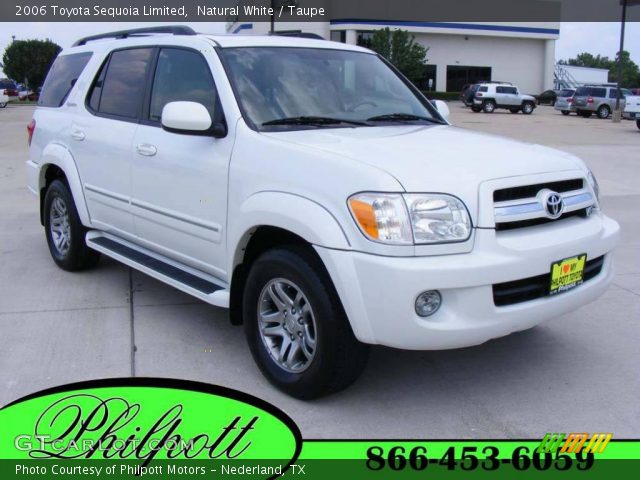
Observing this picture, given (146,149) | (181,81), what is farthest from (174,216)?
(181,81)

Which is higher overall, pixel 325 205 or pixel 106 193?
pixel 325 205

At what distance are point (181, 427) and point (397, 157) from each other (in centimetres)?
167

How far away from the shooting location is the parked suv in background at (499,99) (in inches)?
1564

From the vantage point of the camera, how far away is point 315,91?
441 centimetres

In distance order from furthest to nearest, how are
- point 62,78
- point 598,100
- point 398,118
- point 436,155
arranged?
point 598,100, point 62,78, point 398,118, point 436,155

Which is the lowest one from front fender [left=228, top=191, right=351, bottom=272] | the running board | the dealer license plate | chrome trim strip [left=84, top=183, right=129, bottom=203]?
the running board

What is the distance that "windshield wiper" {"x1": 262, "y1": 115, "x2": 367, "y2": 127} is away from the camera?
4.07 metres

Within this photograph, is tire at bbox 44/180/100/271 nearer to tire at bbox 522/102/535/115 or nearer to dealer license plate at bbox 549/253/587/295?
dealer license plate at bbox 549/253/587/295

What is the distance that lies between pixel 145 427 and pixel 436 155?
1.96 metres

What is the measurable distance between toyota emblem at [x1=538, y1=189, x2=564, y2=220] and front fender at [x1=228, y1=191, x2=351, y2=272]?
1.07m

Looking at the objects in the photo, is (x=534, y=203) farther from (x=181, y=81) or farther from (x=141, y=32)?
(x=141, y=32)

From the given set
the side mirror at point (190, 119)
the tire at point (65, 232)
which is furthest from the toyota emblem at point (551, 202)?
the tire at point (65, 232)

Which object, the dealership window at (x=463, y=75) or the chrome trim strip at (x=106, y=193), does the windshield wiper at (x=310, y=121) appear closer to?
the chrome trim strip at (x=106, y=193)

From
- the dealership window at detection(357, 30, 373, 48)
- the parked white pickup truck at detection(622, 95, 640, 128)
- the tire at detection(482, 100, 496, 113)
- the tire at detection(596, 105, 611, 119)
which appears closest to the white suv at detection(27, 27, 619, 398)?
the parked white pickup truck at detection(622, 95, 640, 128)
